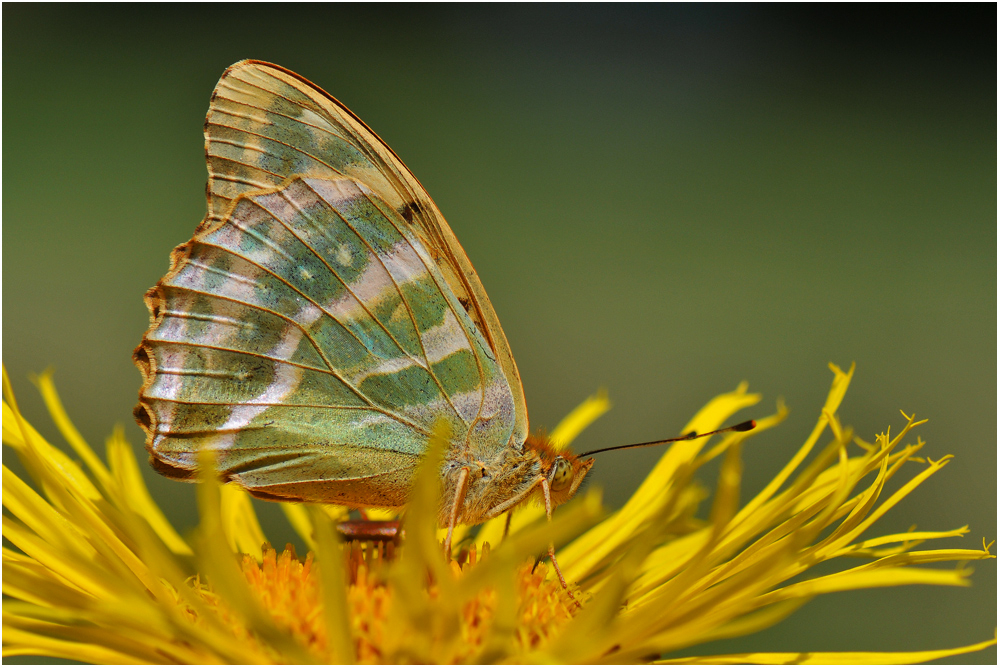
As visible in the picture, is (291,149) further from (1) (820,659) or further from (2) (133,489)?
(1) (820,659)

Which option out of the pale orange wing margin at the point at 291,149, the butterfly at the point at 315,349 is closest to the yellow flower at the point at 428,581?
the butterfly at the point at 315,349

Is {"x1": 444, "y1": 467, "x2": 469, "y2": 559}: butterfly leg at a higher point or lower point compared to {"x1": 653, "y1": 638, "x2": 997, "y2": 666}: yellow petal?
higher

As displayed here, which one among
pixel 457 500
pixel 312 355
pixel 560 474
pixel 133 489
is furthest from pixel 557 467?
pixel 133 489

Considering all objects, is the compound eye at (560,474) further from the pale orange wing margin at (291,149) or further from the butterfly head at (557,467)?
the pale orange wing margin at (291,149)

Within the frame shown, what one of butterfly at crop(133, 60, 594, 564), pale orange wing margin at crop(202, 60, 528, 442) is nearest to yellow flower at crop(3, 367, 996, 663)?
butterfly at crop(133, 60, 594, 564)

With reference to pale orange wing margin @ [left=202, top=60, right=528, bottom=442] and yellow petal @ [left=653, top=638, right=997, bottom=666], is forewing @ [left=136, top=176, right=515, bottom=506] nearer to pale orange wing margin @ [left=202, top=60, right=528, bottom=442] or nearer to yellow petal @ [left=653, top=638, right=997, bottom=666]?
pale orange wing margin @ [left=202, top=60, right=528, bottom=442]

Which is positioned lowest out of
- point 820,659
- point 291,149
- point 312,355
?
point 820,659
